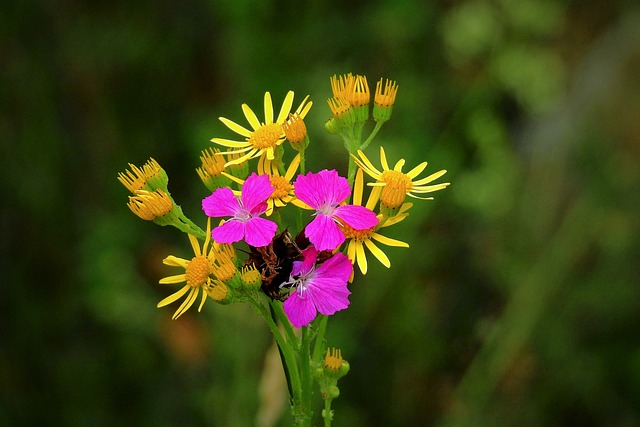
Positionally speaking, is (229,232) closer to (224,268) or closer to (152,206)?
(224,268)

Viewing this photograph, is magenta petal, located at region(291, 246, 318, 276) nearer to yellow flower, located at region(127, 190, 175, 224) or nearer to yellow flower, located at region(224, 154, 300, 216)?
yellow flower, located at region(224, 154, 300, 216)

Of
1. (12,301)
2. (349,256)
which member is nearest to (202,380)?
(12,301)

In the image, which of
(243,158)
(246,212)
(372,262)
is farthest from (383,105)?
(372,262)

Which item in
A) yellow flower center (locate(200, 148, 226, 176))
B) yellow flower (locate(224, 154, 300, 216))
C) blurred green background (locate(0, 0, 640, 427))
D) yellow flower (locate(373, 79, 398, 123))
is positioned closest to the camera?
yellow flower (locate(224, 154, 300, 216))

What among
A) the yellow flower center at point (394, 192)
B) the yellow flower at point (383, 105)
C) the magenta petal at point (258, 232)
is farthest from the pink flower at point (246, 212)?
the yellow flower at point (383, 105)

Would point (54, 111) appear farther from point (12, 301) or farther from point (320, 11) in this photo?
point (320, 11)

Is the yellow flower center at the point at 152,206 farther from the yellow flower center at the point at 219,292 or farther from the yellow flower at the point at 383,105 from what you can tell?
the yellow flower at the point at 383,105

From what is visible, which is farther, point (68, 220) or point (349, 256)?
point (68, 220)

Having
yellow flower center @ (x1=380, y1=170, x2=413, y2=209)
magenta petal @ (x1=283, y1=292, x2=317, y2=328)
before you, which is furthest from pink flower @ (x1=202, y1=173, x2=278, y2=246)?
yellow flower center @ (x1=380, y1=170, x2=413, y2=209)
